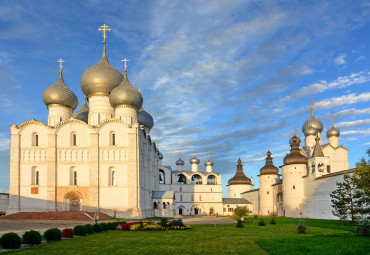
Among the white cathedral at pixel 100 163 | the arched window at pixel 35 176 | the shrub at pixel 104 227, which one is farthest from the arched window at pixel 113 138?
the shrub at pixel 104 227

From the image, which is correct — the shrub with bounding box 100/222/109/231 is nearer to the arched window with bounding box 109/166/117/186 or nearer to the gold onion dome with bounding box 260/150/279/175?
the arched window with bounding box 109/166/117/186

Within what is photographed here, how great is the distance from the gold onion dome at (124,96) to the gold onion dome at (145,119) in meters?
9.89

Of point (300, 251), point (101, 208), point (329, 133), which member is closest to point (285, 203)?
point (329, 133)

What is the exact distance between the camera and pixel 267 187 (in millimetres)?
61781

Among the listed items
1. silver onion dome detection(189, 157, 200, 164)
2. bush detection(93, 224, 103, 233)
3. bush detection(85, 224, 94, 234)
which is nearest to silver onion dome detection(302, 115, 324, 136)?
silver onion dome detection(189, 157, 200, 164)

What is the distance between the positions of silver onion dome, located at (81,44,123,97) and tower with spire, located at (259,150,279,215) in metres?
32.0

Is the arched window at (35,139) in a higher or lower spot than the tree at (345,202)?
higher

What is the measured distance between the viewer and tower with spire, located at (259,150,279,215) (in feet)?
200

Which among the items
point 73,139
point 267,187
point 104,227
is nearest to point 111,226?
point 104,227

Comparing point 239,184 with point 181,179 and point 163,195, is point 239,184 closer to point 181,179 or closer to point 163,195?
point 181,179

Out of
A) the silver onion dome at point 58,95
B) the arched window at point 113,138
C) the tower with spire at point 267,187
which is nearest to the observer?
the arched window at point 113,138

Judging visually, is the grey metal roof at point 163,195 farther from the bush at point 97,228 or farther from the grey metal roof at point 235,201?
the bush at point 97,228

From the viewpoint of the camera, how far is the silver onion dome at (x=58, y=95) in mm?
41031

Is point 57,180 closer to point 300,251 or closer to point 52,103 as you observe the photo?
point 52,103
